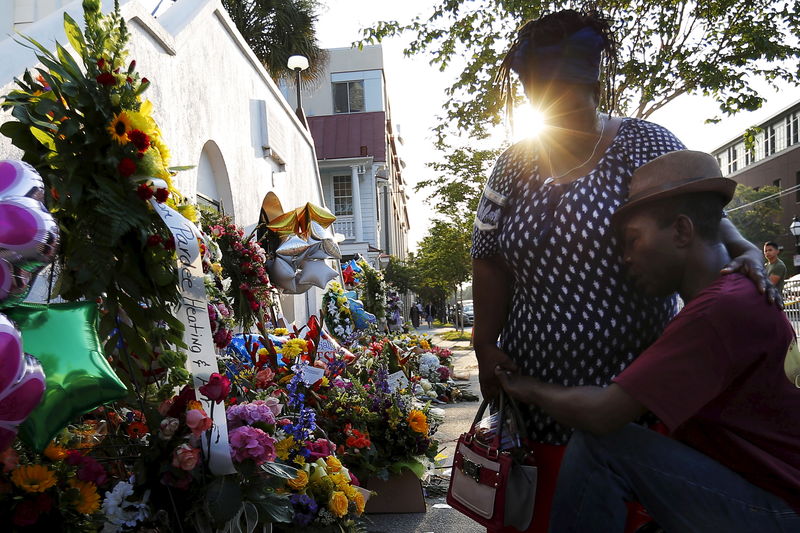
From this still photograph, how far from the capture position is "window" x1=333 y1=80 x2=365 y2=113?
110ft

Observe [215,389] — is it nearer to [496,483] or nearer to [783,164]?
[496,483]

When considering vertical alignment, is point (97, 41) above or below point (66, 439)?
above

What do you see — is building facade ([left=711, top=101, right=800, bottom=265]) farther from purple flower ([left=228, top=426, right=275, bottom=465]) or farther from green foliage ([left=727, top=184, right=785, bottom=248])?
purple flower ([left=228, top=426, right=275, bottom=465])

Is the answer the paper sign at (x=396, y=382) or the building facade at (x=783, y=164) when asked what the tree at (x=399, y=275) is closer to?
the building facade at (x=783, y=164)

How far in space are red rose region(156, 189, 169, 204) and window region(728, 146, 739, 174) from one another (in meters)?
70.1

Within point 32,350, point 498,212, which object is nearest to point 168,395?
point 32,350

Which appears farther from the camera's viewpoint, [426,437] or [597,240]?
[426,437]

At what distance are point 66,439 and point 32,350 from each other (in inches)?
35.0

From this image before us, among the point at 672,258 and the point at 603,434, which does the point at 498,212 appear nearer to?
the point at 672,258

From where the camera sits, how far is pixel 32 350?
5.95 feet

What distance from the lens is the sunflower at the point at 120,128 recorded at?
249 centimetres

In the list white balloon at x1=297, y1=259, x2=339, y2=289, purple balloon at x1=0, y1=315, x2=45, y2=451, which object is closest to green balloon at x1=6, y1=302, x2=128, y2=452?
purple balloon at x1=0, y1=315, x2=45, y2=451

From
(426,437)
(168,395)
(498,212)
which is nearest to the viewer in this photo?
(498,212)

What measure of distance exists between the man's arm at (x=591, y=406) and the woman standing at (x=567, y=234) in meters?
0.19
